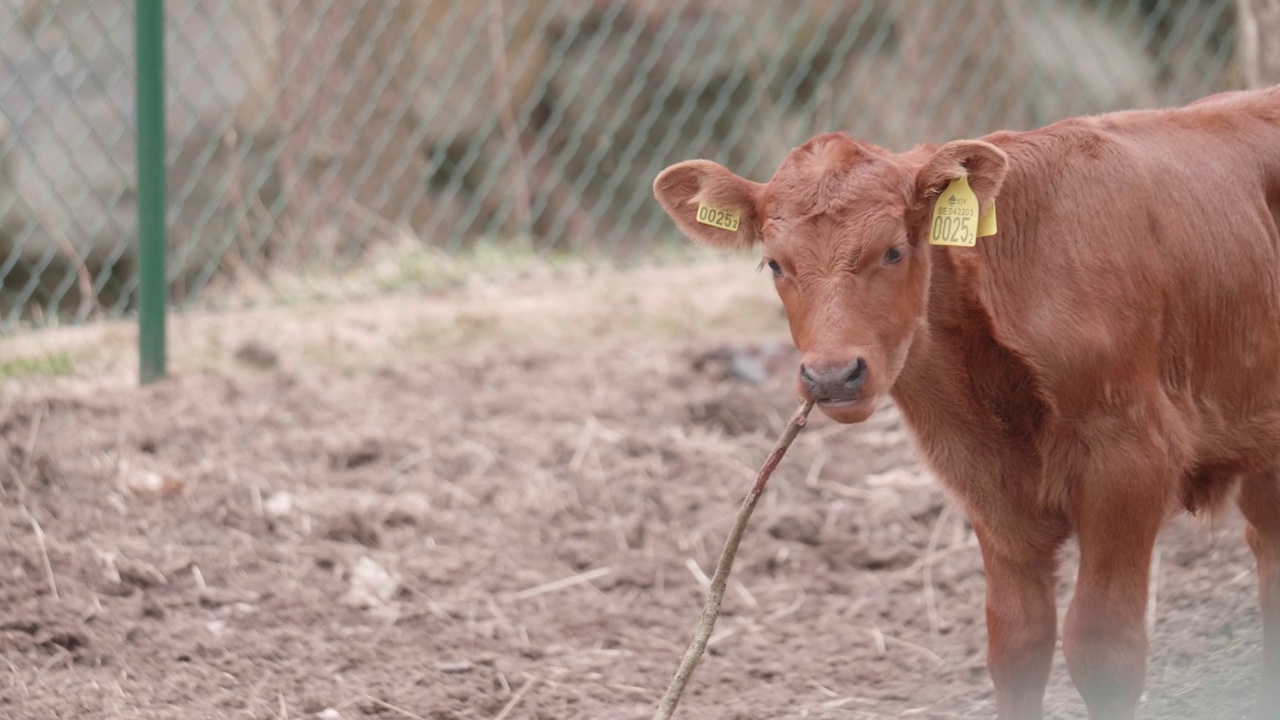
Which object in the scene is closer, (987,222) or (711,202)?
(987,222)

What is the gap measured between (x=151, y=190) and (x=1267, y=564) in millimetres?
4340

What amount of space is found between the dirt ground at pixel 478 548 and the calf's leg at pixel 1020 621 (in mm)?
297

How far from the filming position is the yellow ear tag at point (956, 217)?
3.00 metres

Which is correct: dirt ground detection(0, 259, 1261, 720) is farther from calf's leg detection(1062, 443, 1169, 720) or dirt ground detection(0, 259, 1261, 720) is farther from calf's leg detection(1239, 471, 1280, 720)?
calf's leg detection(1062, 443, 1169, 720)

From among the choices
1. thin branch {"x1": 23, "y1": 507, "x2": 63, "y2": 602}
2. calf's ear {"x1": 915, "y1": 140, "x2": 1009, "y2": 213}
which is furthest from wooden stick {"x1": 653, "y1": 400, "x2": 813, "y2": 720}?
thin branch {"x1": 23, "y1": 507, "x2": 63, "y2": 602}

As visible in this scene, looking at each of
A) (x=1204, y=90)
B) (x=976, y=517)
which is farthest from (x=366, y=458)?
(x=1204, y=90)

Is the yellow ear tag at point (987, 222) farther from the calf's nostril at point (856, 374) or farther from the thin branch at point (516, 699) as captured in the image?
the thin branch at point (516, 699)

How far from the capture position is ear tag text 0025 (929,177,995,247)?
3002 mm

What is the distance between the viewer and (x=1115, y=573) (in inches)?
123

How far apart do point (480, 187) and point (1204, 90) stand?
16.0 ft

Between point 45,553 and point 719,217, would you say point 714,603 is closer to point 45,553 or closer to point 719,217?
point 719,217

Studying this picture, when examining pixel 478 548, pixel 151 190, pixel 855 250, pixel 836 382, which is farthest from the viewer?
pixel 151 190

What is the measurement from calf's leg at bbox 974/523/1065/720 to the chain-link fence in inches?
186

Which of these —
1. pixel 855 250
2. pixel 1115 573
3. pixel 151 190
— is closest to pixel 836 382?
pixel 855 250
